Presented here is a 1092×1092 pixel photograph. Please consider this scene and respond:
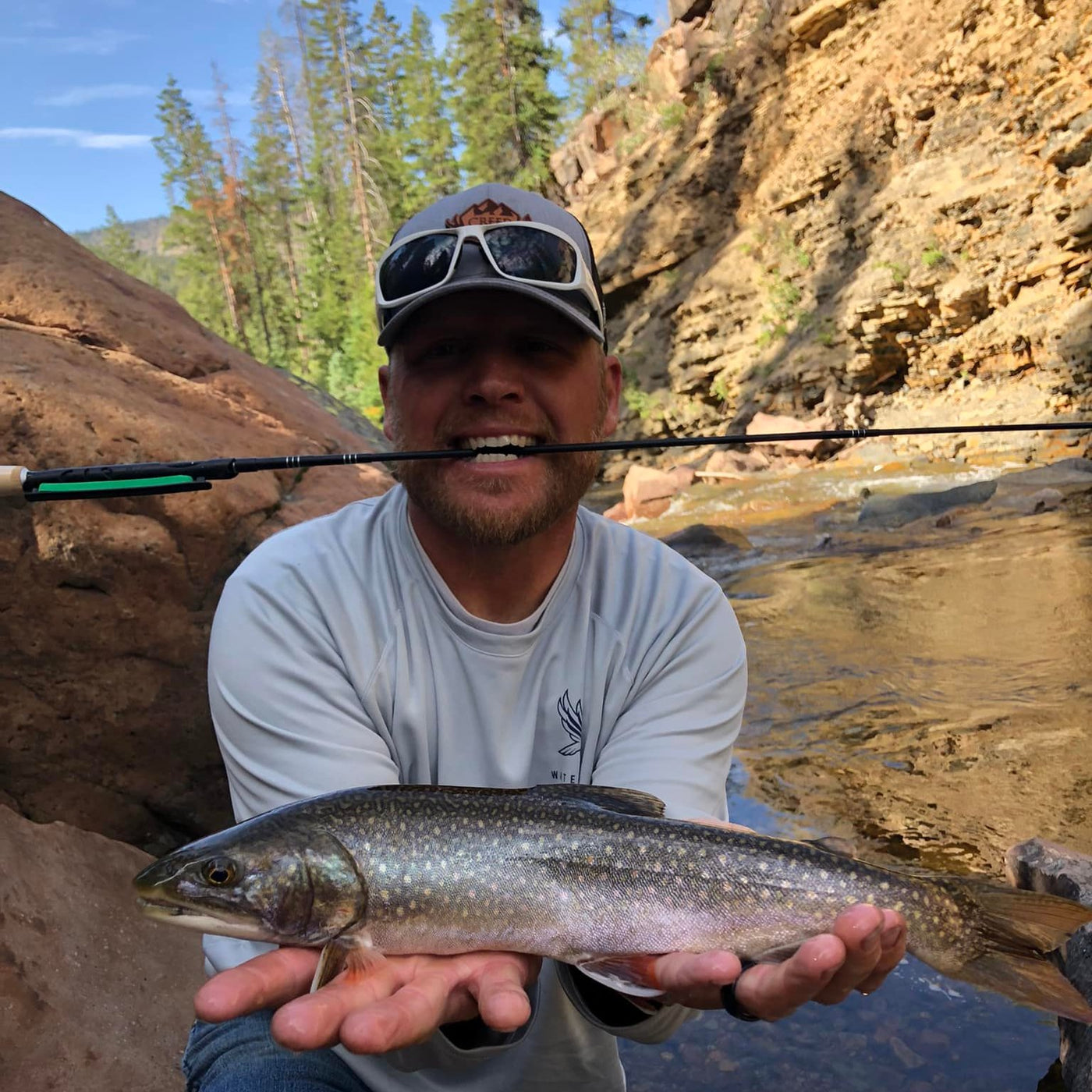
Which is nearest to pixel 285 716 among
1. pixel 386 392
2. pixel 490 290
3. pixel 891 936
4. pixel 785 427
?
pixel 386 392

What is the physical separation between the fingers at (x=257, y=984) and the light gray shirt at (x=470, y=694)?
16.9 inches

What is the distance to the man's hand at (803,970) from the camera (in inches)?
78.7

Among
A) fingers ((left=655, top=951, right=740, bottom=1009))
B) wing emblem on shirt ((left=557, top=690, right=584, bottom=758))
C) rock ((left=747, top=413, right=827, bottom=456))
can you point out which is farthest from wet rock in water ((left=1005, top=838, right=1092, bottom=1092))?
rock ((left=747, top=413, right=827, bottom=456))

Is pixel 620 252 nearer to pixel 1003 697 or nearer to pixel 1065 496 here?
pixel 1065 496

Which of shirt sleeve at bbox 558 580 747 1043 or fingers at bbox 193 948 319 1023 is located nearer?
fingers at bbox 193 948 319 1023

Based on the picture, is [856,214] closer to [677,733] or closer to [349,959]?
[677,733]

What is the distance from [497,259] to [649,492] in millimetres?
18375

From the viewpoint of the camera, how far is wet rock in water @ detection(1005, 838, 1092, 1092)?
2891 millimetres

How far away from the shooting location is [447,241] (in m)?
3.15

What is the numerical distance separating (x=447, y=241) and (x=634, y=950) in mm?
2341

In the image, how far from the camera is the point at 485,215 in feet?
10.7

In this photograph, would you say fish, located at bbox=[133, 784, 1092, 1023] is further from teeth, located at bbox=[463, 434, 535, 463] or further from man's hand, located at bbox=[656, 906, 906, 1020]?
teeth, located at bbox=[463, 434, 535, 463]

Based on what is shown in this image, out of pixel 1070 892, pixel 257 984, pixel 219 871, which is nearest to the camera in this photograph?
pixel 257 984

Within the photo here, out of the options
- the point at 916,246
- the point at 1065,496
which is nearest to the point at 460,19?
the point at 916,246
